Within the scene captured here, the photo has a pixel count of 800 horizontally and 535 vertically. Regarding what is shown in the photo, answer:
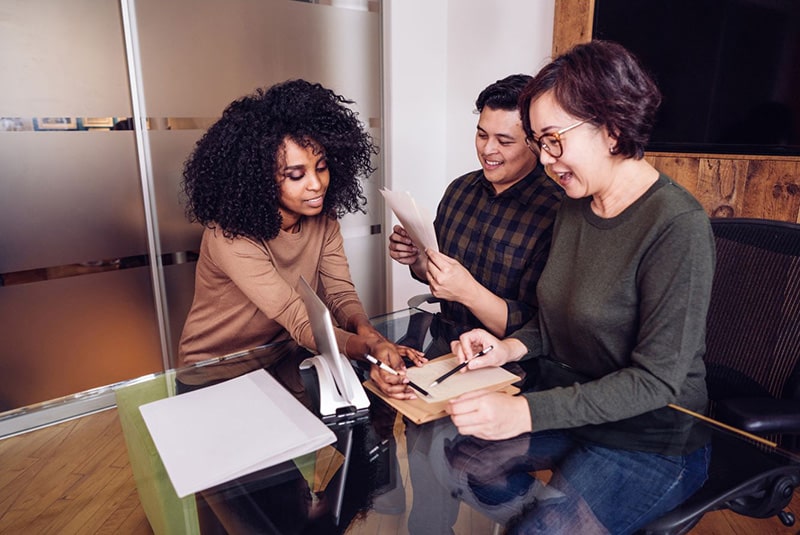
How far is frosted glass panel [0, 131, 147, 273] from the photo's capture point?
214 cm

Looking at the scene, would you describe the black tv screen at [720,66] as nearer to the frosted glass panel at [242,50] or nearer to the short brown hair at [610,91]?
the short brown hair at [610,91]

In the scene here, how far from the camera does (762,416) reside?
3.41 ft

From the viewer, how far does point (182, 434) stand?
1049 millimetres

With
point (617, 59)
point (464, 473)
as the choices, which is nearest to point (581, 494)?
point (464, 473)

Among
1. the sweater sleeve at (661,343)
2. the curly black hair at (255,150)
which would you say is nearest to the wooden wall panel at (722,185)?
the sweater sleeve at (661,343)

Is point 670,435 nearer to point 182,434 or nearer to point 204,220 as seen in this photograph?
point 182,434

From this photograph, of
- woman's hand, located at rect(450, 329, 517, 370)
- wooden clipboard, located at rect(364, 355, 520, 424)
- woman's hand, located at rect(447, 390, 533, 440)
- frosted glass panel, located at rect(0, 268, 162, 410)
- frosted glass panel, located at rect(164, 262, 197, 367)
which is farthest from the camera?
frosted glass panel, located at rect(164, 262, 197, 367)

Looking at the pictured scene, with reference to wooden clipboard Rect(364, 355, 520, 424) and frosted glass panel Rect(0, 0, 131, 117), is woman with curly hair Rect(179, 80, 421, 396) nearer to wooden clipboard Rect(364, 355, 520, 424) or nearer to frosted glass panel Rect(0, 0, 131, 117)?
wooden clipboard Rect(364, 355, 520, 424)

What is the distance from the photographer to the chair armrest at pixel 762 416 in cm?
103

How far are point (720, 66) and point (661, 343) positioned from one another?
127cm

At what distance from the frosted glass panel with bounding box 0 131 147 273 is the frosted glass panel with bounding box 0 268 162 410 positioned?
0.39 feet

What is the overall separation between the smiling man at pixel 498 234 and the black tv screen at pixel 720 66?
634 mm

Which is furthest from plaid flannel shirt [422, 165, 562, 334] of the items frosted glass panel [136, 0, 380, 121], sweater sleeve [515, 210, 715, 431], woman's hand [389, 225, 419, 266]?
frosted glass panel [136, 0, 380, 121]

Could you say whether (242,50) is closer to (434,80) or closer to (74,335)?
(434,80)
